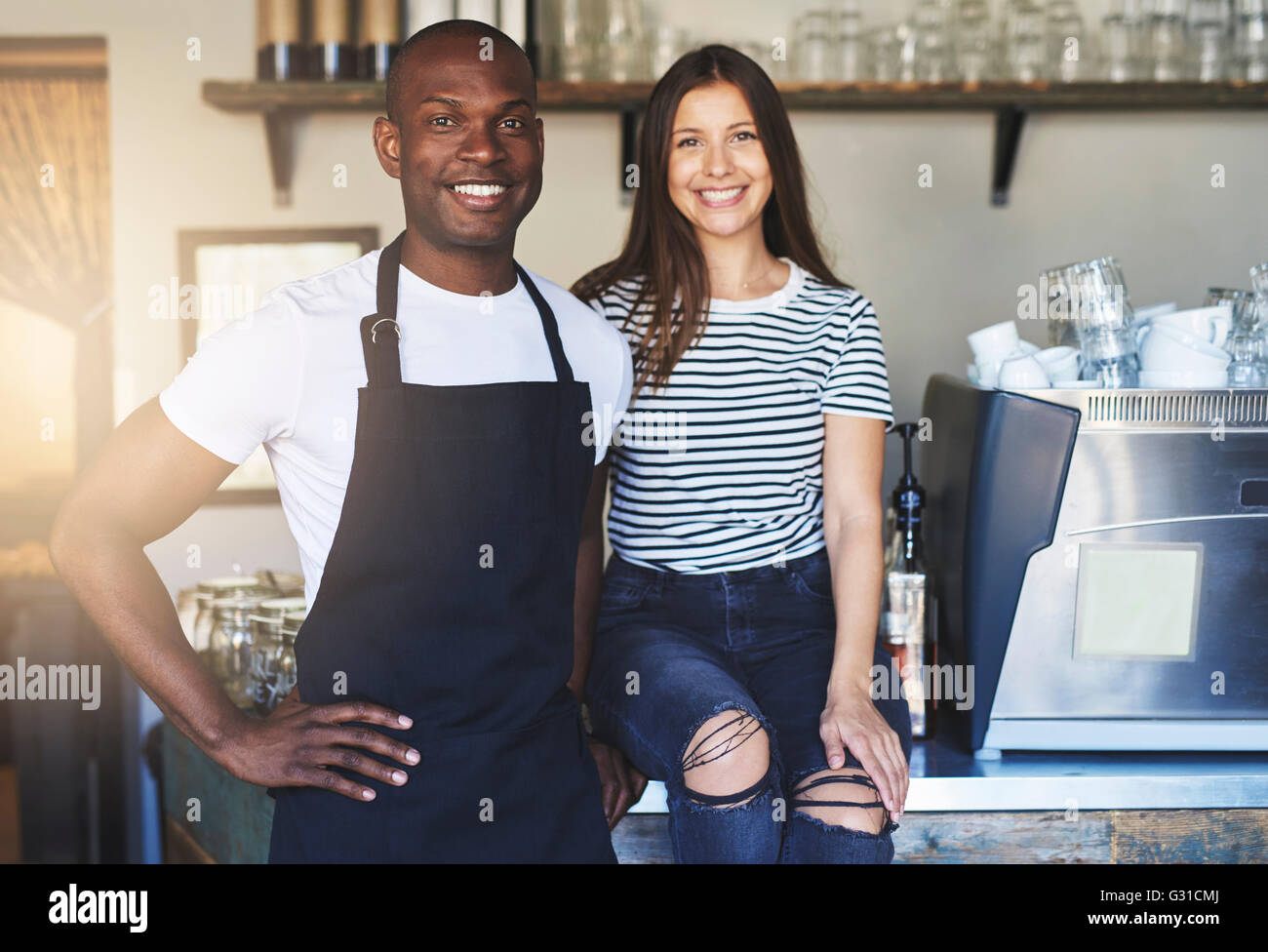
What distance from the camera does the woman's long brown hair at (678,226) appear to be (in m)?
1.46

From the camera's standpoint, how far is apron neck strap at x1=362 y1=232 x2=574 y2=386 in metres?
1.10

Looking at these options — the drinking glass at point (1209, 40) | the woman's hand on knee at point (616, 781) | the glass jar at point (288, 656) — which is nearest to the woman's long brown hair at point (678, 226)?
the woman's hand on knee at point (616, 781)

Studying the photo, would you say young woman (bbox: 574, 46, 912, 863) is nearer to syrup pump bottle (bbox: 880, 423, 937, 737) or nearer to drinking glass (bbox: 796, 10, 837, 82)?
syrup pump bottle (bbox: 880, 423, 937, 737)

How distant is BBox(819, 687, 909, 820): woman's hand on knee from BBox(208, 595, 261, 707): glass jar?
0.77 m

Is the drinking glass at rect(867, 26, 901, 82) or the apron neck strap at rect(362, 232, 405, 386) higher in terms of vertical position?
the drinking glass at rect(867, 26, 901, 82)

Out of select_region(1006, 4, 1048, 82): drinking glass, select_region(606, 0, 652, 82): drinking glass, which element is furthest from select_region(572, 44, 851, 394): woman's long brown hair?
select_region(1006, 4, 1048, 82): drinking glass

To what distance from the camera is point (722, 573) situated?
143cm

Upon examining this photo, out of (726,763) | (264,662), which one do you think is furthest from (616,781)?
(264,662)

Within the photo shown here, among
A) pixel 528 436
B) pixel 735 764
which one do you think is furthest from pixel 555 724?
pixel 528 436

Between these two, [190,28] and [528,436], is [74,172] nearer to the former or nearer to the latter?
[190,28]

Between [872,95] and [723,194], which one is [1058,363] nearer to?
[723,194]

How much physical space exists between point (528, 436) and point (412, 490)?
0.13 metres

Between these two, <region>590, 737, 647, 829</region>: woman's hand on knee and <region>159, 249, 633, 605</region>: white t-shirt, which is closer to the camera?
<region>159, 249, 633, 605</region>: white t-shirt

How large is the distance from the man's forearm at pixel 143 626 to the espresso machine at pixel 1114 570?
864 mm
